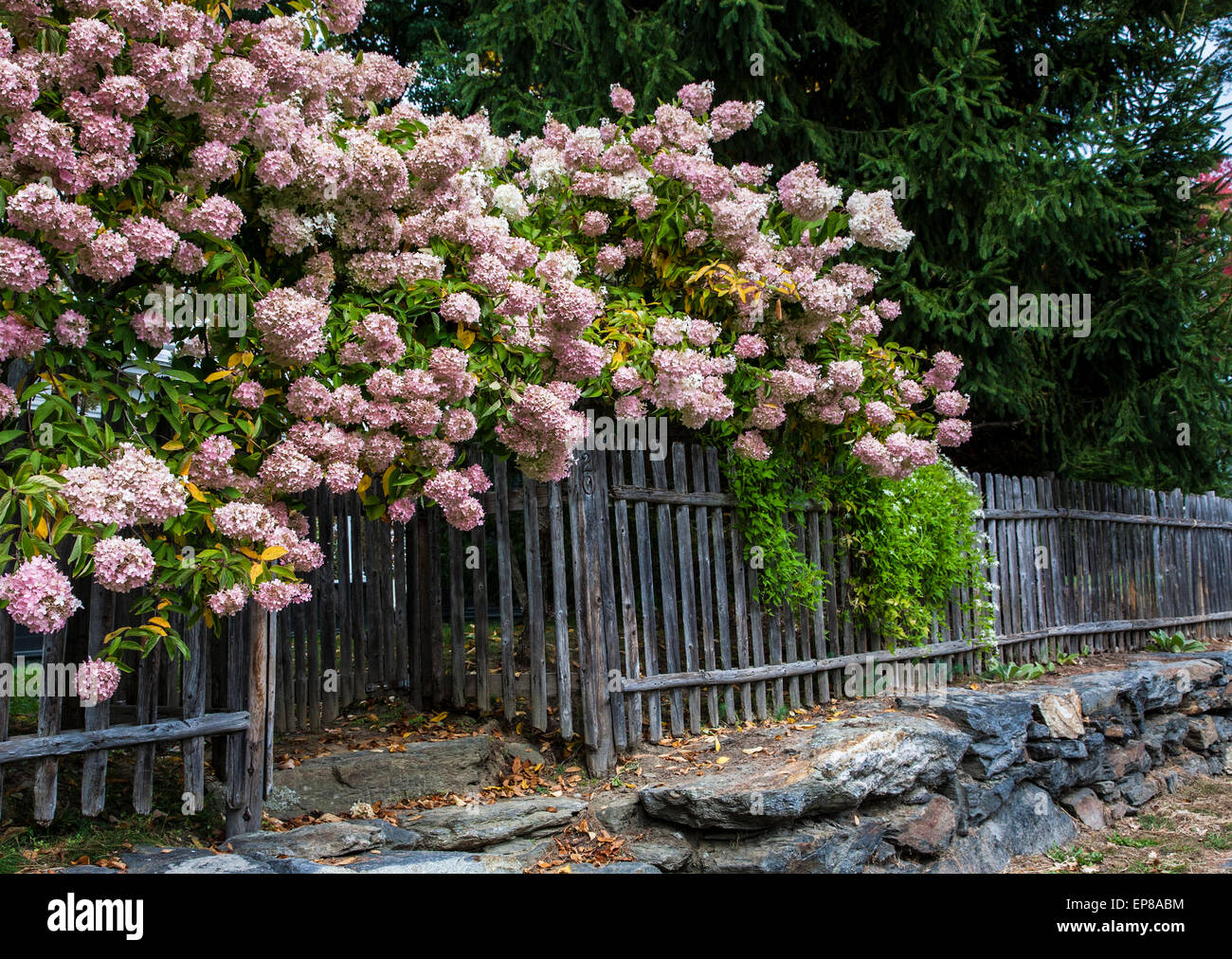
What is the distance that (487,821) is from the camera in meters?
4.66

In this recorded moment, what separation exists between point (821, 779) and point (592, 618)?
146 cm

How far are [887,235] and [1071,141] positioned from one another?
2754 millimetres

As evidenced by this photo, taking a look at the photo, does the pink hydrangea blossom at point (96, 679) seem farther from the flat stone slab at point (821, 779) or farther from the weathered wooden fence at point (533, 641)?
the flat stone slab at point (821, 779)

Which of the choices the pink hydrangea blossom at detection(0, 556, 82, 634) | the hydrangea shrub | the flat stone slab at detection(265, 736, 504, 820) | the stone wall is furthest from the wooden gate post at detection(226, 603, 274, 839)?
the stone wall

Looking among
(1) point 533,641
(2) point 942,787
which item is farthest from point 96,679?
(2) point 942,787

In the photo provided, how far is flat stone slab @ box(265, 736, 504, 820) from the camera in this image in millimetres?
4996

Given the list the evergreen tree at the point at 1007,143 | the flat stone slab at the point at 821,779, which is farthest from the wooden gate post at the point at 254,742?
the evergreen tree at the point at 1007,143

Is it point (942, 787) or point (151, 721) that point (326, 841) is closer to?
point (151, 721)

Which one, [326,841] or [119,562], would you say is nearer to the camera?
[119,562]

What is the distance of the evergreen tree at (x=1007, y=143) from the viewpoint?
298 inches

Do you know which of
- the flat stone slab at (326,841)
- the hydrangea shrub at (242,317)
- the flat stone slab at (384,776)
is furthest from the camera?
the flat stone slab at (384,776)

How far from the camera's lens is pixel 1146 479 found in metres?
9.56

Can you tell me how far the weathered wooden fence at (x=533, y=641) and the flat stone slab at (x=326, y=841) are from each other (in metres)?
0.29
